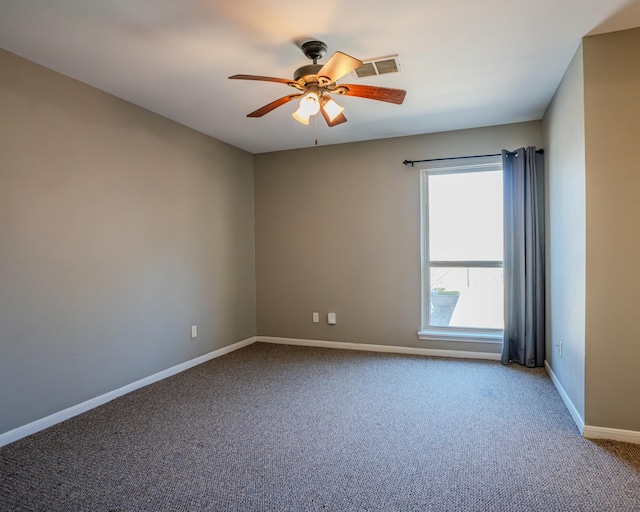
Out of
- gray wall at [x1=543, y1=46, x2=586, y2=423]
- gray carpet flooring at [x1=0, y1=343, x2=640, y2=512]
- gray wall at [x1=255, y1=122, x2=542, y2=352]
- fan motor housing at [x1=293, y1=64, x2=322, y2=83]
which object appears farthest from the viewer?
gray wall at [x1=255, y1=122, x2=542, y2=352]

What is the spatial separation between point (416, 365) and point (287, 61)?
306 centimetres

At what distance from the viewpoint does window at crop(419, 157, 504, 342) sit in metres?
4.29

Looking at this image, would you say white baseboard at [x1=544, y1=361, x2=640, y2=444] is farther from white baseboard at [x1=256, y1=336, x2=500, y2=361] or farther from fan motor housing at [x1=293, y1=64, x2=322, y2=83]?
fan motor housing at [x1=293, y1=64, x2=322, y2=83]

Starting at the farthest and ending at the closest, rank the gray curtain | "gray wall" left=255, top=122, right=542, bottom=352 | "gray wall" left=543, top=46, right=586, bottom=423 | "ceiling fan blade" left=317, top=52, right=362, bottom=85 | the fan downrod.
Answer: "gray wall" left=255, top=122, right=542, bottom=352 < the gray curtain < "gray wall" left=543, top=46, right=586, bottom=423 < the fan downrod < "ceiling fan blade" left=317, top=52, right=362, bottom=85

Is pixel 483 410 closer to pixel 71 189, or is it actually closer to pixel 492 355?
pixel 492 355

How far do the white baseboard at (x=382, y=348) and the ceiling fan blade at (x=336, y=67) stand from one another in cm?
317

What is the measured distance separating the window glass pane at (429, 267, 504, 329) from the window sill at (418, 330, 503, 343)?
8 cm

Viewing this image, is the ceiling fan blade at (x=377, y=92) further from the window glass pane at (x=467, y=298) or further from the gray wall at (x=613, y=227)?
the window glass pane at (x=467, y=298)

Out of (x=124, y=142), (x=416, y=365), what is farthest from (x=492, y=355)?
(x=124, y=142)

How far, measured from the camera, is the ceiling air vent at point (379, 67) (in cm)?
265

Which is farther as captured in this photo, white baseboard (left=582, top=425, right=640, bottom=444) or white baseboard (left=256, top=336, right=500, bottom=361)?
white baseboard (left=256, top=336, right=500, bottom=361)

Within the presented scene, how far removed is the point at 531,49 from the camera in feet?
8.56

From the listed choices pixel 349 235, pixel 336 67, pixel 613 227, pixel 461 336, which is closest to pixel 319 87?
pixel 336 67

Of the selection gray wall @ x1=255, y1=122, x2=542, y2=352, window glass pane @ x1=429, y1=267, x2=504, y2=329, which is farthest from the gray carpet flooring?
gray wall @ x1=255, y1=122, x2=542, y2=352
